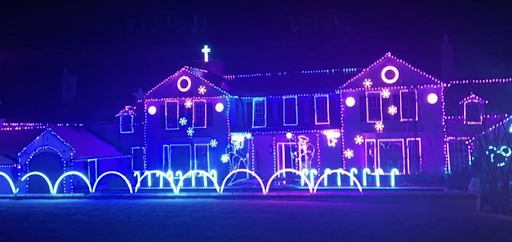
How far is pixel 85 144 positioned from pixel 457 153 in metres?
22.4

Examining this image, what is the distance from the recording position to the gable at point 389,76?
29641mm

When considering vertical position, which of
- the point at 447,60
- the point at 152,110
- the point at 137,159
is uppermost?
the point at 447,60

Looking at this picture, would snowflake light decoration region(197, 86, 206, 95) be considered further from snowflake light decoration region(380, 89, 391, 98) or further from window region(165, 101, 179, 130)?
snowflake light decoration region(380, 89, 391, 98)

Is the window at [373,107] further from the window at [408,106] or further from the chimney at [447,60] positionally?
the chimney at [447,60]

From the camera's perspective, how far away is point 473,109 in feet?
97.0

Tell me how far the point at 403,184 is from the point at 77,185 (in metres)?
18.5

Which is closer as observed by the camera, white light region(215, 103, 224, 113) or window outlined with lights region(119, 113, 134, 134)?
white light region(215, 103, 224, 113)

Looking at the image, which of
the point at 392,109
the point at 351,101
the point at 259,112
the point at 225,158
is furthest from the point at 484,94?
the point at 225,158

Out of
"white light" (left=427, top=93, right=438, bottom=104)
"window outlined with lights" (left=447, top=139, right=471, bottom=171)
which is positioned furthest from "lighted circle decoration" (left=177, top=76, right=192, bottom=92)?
"window outlined with lights" (left=447, top=139, right=471, bottom=171)

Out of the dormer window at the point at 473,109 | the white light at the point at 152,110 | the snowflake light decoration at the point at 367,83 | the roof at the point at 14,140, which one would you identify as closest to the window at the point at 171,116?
the white light at the point at 152,110

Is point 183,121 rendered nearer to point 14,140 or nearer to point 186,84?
point 186,84

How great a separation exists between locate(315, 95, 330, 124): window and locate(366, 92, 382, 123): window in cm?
278

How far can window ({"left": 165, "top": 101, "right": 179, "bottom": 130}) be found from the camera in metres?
33.2

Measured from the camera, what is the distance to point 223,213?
18.8m
